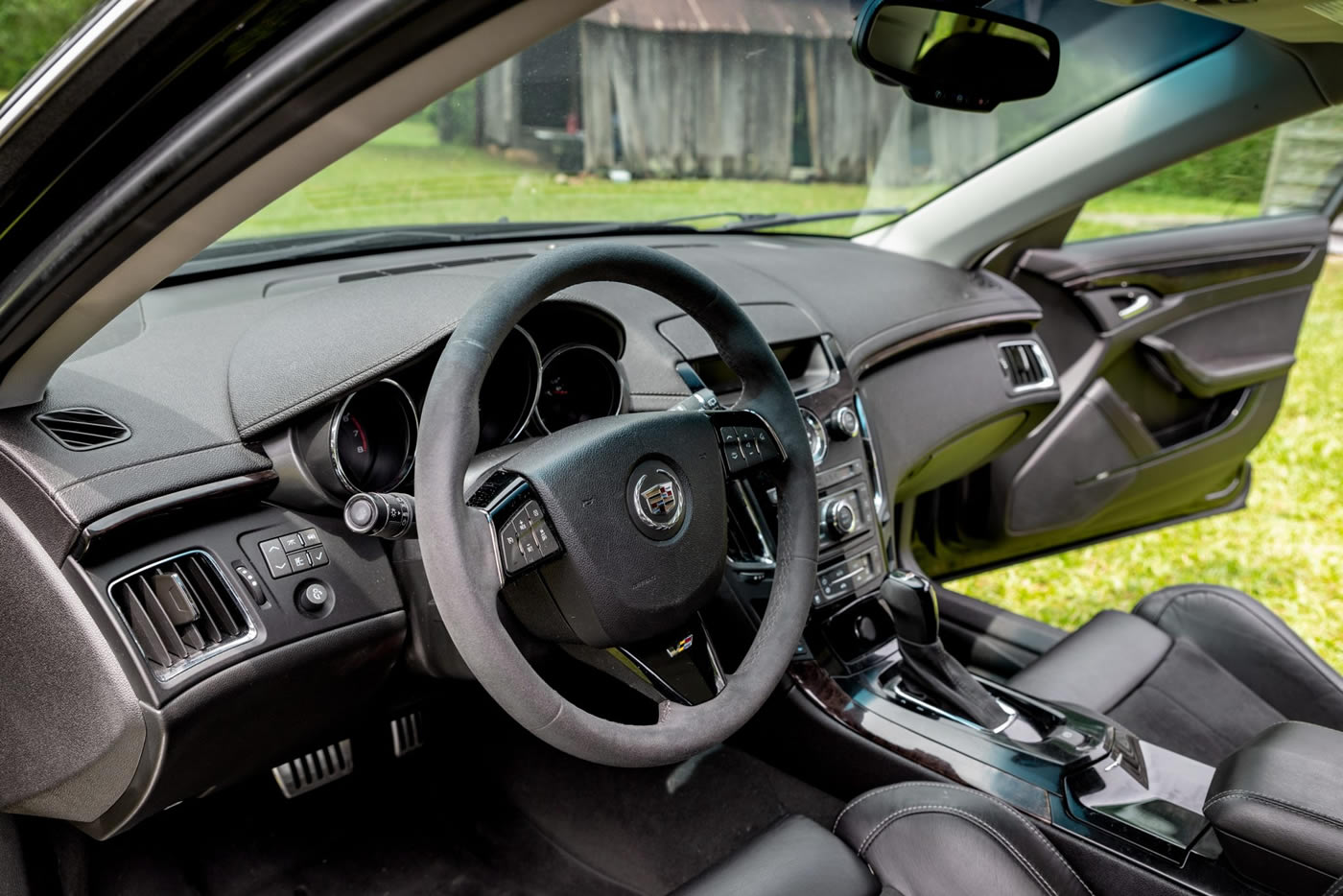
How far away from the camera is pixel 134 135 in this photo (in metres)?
0.90

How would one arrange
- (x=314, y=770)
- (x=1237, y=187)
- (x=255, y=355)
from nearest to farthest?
(x=255, y=355), (x=314, y=770), (x=1237, y=187)

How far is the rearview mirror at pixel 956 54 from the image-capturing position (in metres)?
1.72

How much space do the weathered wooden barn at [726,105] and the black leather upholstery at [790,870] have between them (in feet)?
4.99

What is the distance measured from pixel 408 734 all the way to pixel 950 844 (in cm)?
135

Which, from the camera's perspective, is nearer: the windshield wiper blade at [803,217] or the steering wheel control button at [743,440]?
the steering wheel control button at [743,440]

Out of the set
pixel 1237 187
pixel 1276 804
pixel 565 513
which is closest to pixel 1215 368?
pixel 1237 187

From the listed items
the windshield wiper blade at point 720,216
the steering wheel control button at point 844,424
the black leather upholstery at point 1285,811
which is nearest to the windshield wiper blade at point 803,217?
the windshield wiper blade at point 720,216

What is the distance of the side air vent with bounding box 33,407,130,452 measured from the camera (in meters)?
1.42

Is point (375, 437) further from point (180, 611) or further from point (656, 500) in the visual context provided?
point (656, 500)

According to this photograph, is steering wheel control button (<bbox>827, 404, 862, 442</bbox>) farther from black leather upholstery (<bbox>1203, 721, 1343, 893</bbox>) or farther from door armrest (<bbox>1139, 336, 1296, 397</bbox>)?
door armrest (<bbox>1139, 336, 1296, 397</bbox>)

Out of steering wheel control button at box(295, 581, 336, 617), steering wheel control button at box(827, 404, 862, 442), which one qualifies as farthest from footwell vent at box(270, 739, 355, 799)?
steering wheel control button at box(827, 404, 862, 442)

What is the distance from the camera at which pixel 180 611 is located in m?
1.48

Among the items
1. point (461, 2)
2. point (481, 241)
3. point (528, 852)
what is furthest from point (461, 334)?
point (528, 852)

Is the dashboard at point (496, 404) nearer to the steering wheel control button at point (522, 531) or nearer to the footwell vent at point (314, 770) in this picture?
the steering wheel control button at point (522, 531)
